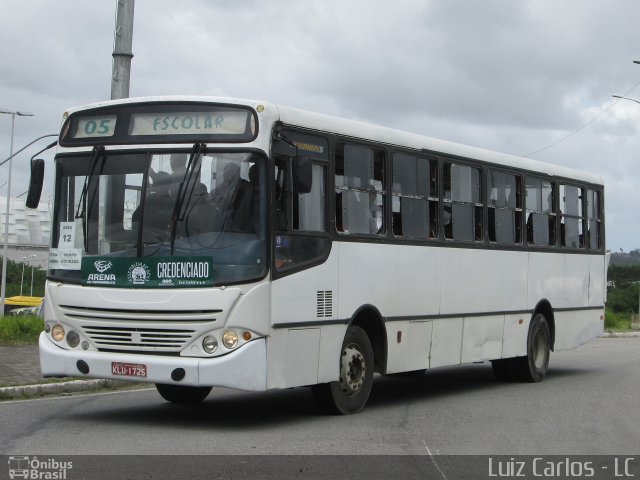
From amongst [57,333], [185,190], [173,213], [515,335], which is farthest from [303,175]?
[515,335]

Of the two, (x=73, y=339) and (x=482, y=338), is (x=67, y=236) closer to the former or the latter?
(x=73, y=339)

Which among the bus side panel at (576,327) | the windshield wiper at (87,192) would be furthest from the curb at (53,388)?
the bus side panel at (576,327)

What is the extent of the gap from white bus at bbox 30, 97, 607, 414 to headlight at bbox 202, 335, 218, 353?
0.07 ft

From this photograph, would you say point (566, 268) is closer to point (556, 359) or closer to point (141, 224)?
point (556, 359)

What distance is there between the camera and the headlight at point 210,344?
35.2ft

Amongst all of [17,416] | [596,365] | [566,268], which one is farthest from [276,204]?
[596,365]

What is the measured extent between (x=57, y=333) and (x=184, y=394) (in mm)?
2139

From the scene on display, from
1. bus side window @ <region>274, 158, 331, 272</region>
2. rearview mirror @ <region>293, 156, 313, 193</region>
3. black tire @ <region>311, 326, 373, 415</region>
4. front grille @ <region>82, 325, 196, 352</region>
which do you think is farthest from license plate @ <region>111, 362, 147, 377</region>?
rearview mirror @ <region>293, 156, 313, 193</region>

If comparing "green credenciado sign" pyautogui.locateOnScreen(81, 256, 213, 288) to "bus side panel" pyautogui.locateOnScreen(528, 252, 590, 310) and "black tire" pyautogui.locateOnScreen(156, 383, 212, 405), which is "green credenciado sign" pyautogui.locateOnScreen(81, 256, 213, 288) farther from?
"bus side panel" pyautogui.locateOnScreen(528, 252, 590, 310)

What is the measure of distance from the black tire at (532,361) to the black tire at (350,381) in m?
4.98

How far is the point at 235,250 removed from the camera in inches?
429

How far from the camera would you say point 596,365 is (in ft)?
69.9

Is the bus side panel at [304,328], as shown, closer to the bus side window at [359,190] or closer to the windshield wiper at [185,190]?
the bus side window at [359,190]
